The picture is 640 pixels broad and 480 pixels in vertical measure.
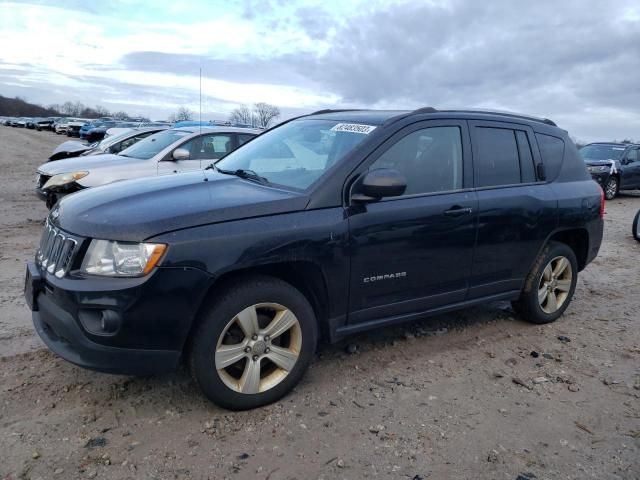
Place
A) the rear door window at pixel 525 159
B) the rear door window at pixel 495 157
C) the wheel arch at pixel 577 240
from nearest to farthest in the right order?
the rear door window at pixel 495 157 < the rear door window at pixel 525 159 < the wheel arch at pixel 577 240

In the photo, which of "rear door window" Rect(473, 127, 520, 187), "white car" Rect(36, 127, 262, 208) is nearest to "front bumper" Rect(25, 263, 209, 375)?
"rear door window" Rect(473, 127, 520, 187)

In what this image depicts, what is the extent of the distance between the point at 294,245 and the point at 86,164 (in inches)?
244

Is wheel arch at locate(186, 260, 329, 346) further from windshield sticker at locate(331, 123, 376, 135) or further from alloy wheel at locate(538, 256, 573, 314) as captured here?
alloy wheel at locate(538, 256, 573, 314)

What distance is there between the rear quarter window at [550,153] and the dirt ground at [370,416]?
57.1 inches

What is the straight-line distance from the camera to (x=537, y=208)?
454 centimetres

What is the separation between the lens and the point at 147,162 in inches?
316

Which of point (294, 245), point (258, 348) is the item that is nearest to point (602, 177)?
point (294, 245)

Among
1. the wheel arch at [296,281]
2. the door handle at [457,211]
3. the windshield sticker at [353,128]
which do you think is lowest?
the wheel arch at [296,281]

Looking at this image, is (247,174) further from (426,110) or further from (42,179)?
(42,179)

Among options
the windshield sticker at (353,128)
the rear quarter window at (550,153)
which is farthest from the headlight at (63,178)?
the rear quarter window at (550,153)

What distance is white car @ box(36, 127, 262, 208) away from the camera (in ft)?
25.6

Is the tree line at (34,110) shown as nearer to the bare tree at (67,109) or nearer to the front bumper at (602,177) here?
the bare tree at (67,109)

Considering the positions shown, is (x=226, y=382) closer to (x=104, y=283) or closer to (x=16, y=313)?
(x=104, y=283)

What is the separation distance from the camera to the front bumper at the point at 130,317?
282cm
